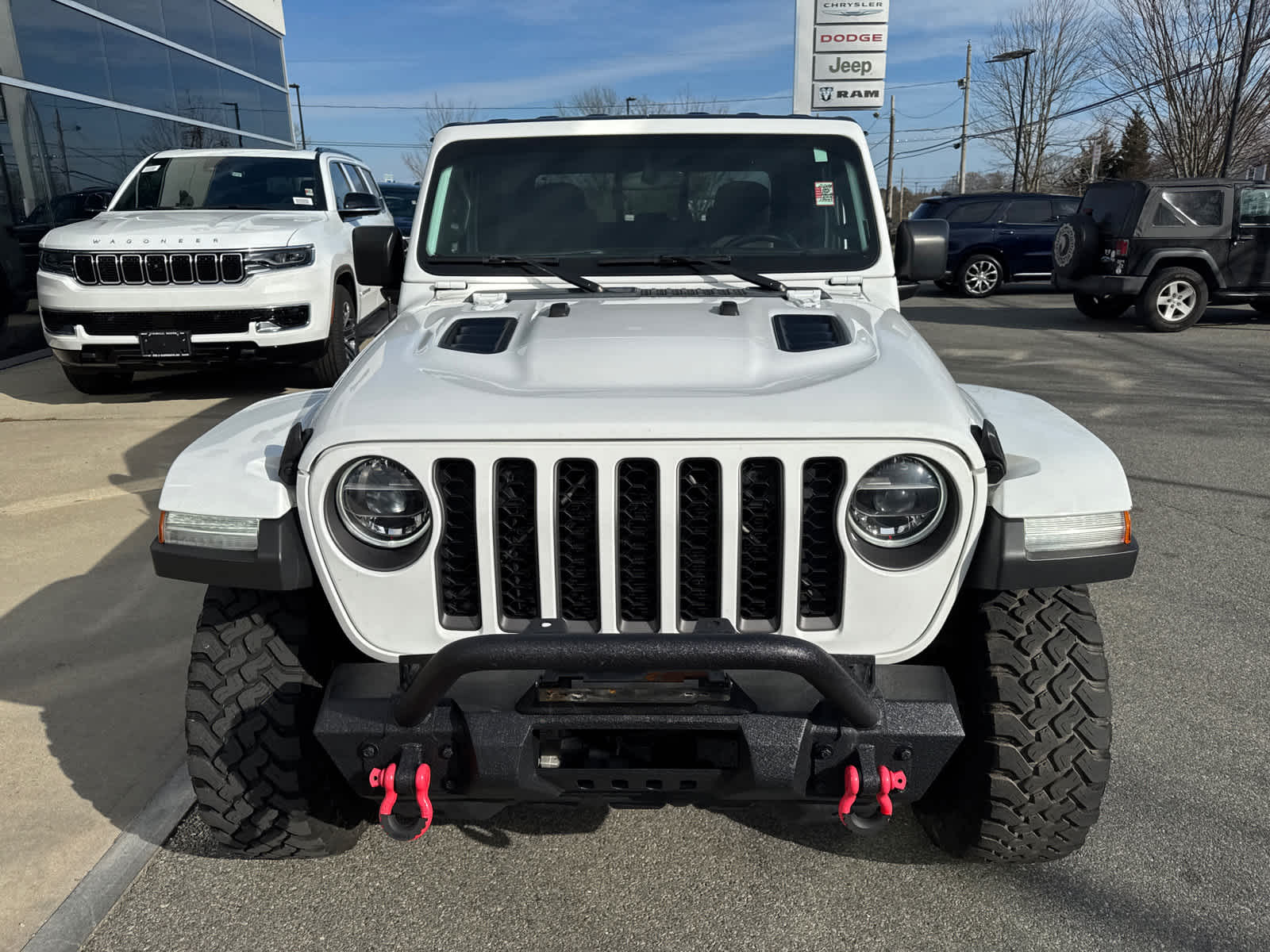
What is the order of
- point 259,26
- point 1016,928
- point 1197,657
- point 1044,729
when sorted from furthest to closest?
point 259,26, point 1197,657, point 1016,928, point 1044,729

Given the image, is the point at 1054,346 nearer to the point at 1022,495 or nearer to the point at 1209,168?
the point at 1022,495

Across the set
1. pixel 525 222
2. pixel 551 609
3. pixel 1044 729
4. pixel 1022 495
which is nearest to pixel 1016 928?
pixel 1044 729

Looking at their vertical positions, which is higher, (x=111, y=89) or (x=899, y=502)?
(x=111, y=89)

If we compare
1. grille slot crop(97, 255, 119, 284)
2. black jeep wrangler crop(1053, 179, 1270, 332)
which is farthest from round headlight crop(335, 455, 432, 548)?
black jeep wrangler crop(1053, 179, 1270, 332)

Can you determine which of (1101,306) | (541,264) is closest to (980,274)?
(1101,306)

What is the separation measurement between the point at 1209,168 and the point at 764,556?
23.8m

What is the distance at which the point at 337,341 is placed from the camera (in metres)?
8.04

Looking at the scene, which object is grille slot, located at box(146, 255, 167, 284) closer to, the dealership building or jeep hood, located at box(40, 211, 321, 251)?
jeep hood, located at box(40, 211, 321, 251)

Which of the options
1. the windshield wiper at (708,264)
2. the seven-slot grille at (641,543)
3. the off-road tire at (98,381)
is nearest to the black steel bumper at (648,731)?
the seven-slot grille at (641,543)

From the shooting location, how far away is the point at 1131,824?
2742 mm

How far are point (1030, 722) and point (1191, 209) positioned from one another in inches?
448

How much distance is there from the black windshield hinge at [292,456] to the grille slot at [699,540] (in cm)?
82

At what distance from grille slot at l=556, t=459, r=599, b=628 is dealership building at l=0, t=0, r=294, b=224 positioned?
839cm

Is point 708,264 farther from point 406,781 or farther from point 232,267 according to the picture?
point 232,267
